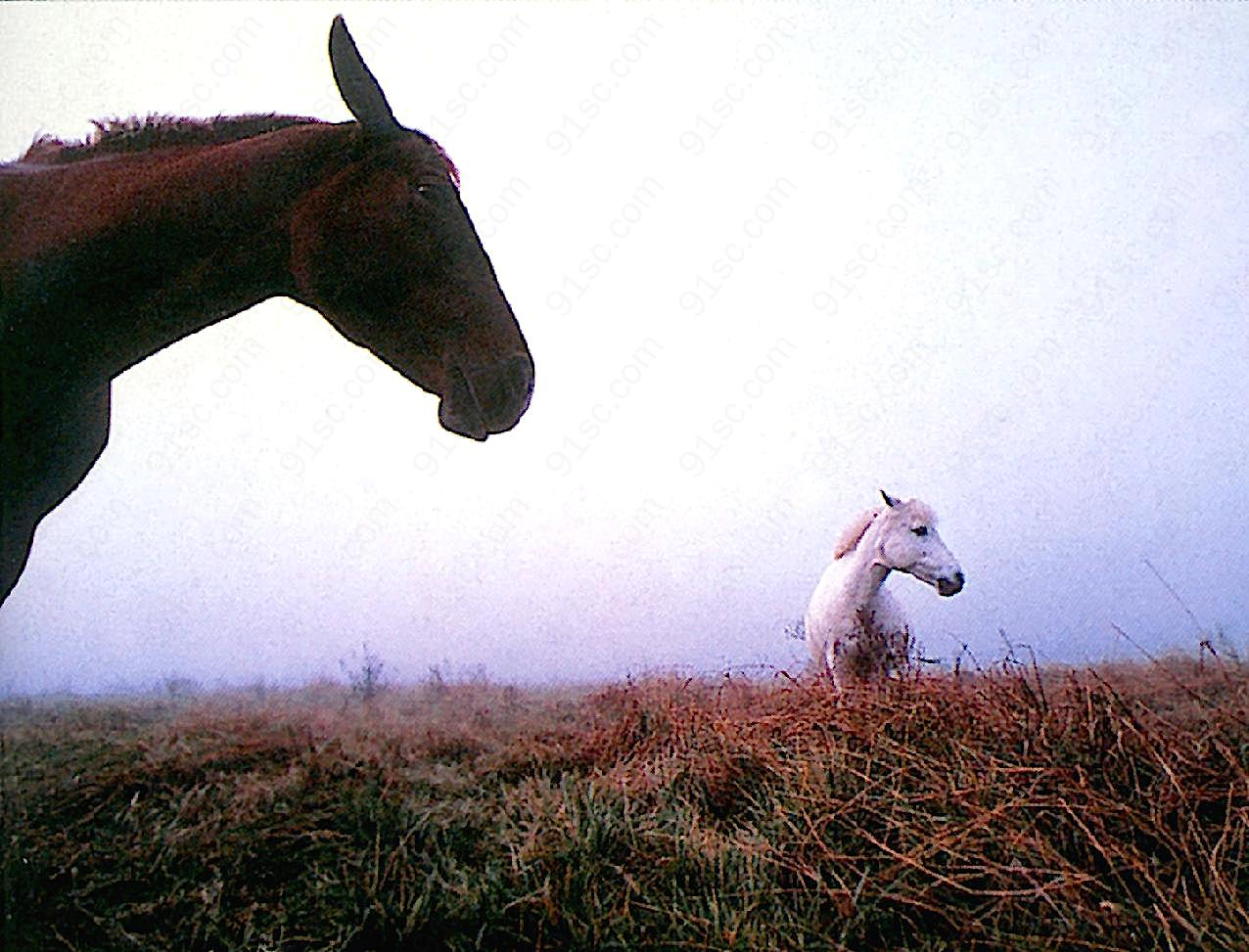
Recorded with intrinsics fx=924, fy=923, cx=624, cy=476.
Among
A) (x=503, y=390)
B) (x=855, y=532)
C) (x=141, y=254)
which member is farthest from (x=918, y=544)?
(x=141, y=254)

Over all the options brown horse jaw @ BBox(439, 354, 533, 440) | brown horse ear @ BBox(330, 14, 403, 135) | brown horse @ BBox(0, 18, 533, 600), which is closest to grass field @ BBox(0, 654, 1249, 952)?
brown horse @ BBox(0, 18, 533, 600)

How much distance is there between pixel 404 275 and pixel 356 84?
330 millimetres

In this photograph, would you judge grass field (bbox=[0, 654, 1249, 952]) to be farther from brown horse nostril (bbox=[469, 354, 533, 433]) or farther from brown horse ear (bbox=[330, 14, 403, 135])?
brown horse ear (bbox=[330, 14, 403, 135])

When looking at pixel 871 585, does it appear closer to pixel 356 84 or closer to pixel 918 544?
pixel 918 544

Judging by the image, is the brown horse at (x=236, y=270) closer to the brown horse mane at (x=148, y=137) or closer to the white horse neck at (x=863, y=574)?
the brown horse mane at (x=148, y=137)

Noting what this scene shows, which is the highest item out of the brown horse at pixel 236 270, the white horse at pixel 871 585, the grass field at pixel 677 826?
the brown horse at pixel 236 270

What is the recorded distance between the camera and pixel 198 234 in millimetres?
Result: 1448

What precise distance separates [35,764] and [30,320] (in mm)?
823

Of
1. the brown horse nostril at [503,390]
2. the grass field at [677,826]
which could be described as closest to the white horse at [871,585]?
the grass field at [677,826]

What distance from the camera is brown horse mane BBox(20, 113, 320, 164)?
62.4 inches

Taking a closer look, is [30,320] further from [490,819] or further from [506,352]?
[490,819]

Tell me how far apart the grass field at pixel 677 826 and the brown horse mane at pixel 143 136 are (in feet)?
3.44

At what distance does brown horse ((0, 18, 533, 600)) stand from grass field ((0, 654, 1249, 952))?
20.3 inches

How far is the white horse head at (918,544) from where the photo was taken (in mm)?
2678
